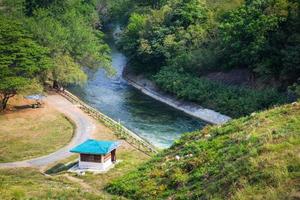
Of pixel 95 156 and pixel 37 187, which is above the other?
pixel 37 187

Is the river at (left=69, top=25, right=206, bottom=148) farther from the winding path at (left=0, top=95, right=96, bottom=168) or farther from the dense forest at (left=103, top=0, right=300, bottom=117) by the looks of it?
the winding path at (left=0, top=95, right=96, bottom=168)

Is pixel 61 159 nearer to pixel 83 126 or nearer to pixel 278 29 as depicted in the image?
pixel 83 126

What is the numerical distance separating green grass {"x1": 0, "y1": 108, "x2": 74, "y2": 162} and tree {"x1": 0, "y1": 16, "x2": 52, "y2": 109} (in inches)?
102

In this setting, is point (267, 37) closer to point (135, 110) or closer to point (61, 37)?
point (135, 110)

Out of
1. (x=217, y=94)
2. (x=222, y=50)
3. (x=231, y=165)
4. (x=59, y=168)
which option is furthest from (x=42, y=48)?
(x=231, y=165)

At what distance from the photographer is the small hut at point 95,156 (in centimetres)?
3566

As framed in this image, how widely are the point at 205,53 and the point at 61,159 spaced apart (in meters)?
29.2

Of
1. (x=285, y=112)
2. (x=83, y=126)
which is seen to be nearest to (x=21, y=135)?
(x=83, y=126)

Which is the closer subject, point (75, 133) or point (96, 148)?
point (96, 148)

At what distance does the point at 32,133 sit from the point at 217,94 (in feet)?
70.1

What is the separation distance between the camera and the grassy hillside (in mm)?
16656

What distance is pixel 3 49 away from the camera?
52.2 metres

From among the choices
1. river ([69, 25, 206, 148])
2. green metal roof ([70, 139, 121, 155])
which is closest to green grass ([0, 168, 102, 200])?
green metal roof ([70, 139, 121, 155])

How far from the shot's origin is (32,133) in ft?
149
